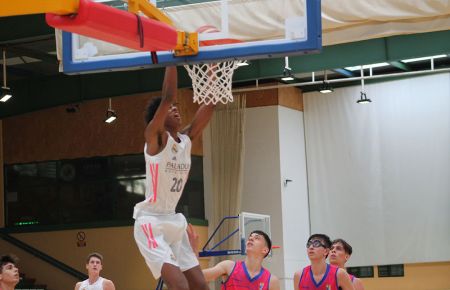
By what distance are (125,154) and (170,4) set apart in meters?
11.6

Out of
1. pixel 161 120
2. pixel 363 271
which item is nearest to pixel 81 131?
pixel 363 271

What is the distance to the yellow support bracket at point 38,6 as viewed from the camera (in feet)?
18.2

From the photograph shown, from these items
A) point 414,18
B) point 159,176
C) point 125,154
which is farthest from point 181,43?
point 125,154

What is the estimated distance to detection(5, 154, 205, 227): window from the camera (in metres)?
21.1

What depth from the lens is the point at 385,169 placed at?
856 inches

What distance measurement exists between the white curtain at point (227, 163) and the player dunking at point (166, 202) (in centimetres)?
1395

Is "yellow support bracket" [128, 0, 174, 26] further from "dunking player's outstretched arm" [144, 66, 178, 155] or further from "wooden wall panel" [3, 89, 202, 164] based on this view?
"wooden wall panel" [3, 89, 202, 164]

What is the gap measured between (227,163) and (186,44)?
14.6 meters

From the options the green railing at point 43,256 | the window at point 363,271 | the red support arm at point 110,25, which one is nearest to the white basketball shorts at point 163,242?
the red support arm at point 110,25

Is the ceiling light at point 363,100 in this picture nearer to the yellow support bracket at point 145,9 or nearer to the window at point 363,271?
the window at point 363,271

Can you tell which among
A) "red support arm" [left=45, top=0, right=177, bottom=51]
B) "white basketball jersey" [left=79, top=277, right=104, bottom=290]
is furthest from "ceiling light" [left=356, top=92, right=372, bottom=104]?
"red support arm" [left=45, top=0, right=177, bottom=51]

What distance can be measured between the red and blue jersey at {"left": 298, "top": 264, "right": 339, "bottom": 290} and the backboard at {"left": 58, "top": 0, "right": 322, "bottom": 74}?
2.83m

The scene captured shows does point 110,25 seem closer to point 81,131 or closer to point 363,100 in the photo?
point 363,100

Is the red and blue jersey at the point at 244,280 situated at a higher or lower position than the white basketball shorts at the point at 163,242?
lower
